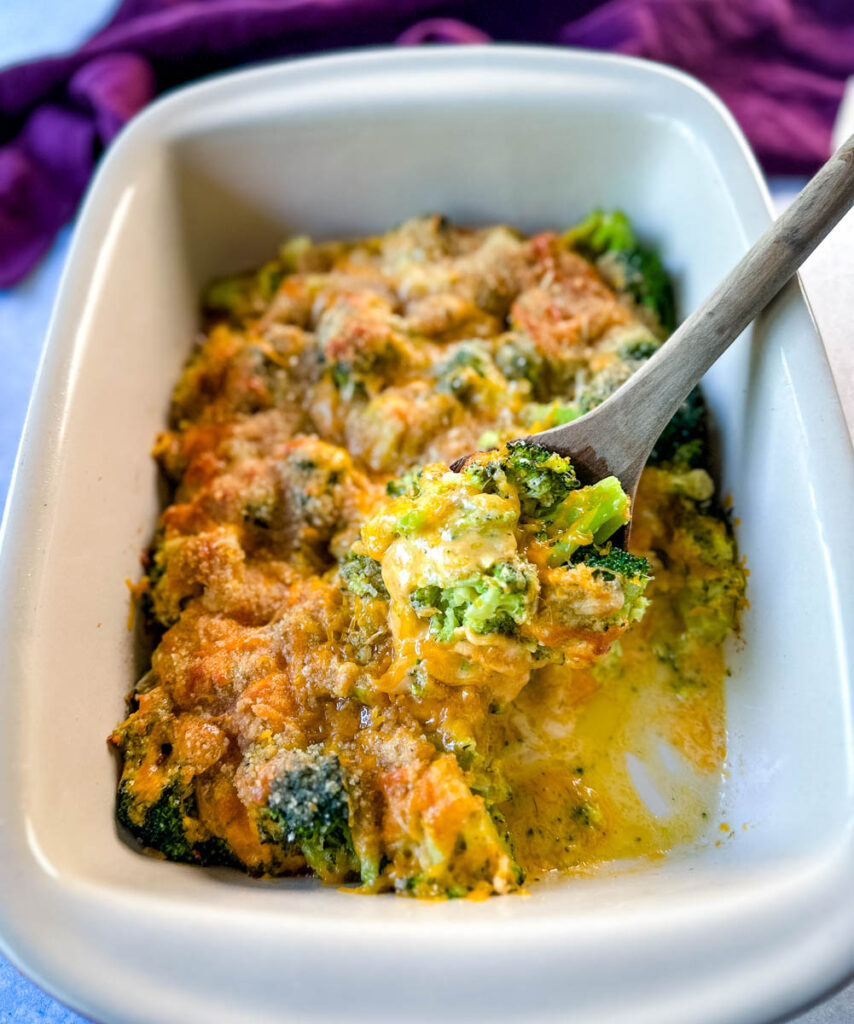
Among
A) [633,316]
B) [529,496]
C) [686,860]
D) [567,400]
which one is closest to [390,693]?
[529,496]

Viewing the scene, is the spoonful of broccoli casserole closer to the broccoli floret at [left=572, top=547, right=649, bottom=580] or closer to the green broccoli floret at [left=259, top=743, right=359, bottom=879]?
the broccoli floret at [left=572, top=547, right=649, bottom=580]

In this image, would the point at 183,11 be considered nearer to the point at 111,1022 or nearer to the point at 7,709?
the point at 7,709

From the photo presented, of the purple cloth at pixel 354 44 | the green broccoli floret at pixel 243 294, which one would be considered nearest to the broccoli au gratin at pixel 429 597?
the green broccoli floret at pixel 243 294

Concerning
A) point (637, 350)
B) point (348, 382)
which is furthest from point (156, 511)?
point (637, 350)

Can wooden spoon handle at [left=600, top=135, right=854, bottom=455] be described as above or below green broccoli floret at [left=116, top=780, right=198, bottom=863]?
above

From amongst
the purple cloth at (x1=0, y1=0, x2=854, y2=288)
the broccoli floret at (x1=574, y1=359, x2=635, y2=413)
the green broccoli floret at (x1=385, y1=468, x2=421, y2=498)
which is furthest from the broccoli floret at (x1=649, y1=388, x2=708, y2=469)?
the purple cloth at (x1=0, y1=0, x2=854, y2=288)

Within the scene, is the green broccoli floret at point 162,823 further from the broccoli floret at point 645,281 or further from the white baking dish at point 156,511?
the broccoli floret at point 645,281
